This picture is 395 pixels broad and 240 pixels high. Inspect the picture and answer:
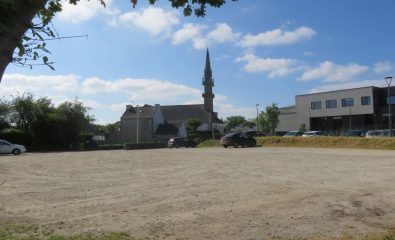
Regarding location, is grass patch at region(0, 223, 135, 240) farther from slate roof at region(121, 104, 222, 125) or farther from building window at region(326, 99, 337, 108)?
slate roof at region(121, 104, 222, 125)

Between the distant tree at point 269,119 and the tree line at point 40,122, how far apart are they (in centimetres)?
4159

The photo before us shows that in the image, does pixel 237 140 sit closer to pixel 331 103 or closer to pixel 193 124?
pixel 331 103

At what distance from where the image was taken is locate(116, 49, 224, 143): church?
104062mm

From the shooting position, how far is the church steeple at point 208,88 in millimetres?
129500

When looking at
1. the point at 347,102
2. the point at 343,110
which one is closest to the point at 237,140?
the point at 347,102

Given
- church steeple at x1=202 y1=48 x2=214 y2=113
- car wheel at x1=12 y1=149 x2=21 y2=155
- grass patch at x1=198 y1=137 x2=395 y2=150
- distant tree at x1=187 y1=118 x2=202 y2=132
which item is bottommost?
car wheel at x1=12 y1=149 x2=21 y2=155

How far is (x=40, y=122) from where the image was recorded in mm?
65688

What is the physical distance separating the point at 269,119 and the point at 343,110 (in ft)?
48.1

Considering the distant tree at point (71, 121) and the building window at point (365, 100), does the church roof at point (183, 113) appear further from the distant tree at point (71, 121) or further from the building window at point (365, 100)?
the distant tree at point (71, 121)

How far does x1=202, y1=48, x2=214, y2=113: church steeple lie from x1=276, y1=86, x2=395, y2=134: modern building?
28.9 m

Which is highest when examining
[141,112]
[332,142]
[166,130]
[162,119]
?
[141,112]

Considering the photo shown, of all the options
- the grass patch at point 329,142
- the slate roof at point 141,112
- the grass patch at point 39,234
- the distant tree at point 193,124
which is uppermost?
the slate roof at point 141,112

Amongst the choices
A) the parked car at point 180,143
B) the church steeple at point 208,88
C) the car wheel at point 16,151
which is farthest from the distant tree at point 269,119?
the car wheel at point 16,151

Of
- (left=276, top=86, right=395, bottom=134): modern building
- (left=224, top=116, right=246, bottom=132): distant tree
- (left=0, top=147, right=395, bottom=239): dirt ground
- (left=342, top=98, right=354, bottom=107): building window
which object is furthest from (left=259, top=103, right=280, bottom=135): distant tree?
(left=0, top=147, right=395, bottom=239): dirt ground
